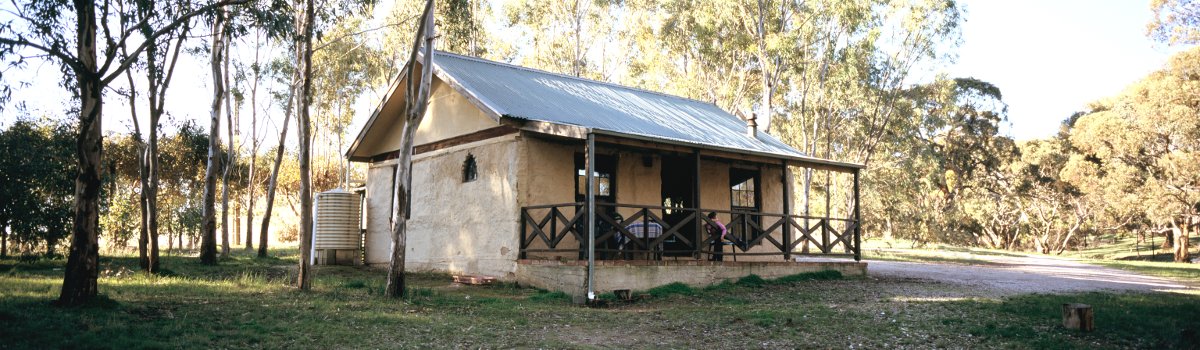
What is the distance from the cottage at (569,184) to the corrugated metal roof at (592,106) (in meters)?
0.06

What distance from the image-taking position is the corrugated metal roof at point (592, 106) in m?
13.3

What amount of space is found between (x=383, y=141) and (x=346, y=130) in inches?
A: 885

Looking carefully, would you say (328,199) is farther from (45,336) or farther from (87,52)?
(45,336)

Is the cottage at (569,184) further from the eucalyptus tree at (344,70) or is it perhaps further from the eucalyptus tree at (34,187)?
the eucalyptus tree at (344,70)

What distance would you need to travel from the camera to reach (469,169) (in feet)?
47.7

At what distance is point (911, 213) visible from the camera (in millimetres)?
44031

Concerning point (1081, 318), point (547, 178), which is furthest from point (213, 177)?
point (1081, 318)

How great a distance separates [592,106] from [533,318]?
22.4 feet

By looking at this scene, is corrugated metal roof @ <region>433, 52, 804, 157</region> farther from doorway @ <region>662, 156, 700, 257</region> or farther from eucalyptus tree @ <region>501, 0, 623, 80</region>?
eucalyptus tree @ <region>501, 0, 623, 80</region>

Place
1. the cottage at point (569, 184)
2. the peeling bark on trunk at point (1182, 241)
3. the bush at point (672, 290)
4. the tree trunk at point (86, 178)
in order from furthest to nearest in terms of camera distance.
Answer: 1. the peeling bark on trunk at point (1182, 241)
2. the cottage at point (569, 184)
3. the bush at point (672, 290)
4. the tree trunk at point (86, 178)

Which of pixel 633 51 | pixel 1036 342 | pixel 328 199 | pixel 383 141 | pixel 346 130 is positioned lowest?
pixel 1036 342

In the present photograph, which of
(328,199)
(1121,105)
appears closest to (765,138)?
(328,199)

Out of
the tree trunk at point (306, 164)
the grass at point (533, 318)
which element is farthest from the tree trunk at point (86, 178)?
the tree trunk at point (306, 164)

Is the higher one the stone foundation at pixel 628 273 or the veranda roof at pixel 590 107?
the veranda roof at pixel 590 107
